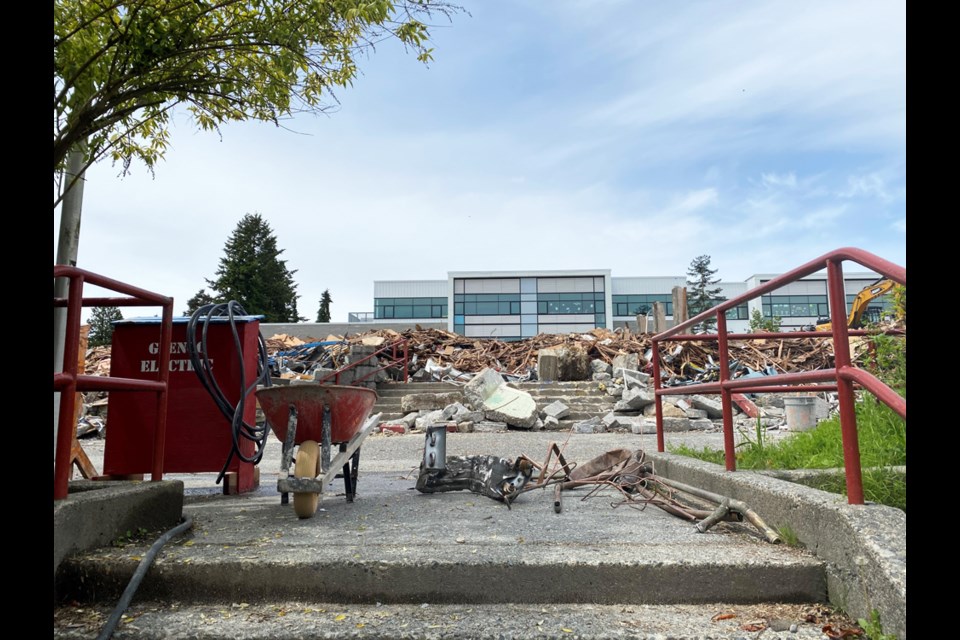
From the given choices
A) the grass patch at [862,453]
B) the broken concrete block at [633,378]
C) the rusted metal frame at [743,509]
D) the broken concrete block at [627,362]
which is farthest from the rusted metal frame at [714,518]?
the broken concrete block at [627,362]

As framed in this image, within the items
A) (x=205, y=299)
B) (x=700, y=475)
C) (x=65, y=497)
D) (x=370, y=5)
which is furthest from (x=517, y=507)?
(x=205, y=299)

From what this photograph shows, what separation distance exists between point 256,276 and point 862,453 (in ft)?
150

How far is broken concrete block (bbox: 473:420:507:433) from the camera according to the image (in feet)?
38.9

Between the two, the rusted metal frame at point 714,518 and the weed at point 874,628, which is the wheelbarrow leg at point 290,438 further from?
the weed at point 874,628

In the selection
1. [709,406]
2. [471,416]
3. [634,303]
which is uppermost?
[634,303]

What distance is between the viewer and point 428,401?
14062mm

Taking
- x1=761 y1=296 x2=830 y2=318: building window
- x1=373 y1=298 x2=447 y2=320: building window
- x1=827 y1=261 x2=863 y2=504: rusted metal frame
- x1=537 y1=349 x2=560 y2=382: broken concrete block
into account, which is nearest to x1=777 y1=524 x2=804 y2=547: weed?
x1=827 y1=261 x2=863 y2=504: rusted metal frame

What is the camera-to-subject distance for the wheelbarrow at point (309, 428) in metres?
3.63

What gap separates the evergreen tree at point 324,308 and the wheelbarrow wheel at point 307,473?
53571mm

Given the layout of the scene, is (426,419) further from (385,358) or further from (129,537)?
(129,537)

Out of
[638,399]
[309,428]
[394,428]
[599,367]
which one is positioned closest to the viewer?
[309,428]

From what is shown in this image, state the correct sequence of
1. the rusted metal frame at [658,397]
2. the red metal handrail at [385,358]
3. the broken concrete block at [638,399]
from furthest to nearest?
the red metal handrail at [385,358] → the broken concrete block at [638,399] → the rusted metal frame at [658,397]

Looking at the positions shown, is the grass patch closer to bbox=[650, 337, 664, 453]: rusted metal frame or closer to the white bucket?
bbox=[650, 337, 664, 453]: rusted metal frame

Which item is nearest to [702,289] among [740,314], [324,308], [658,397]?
[740,314]
